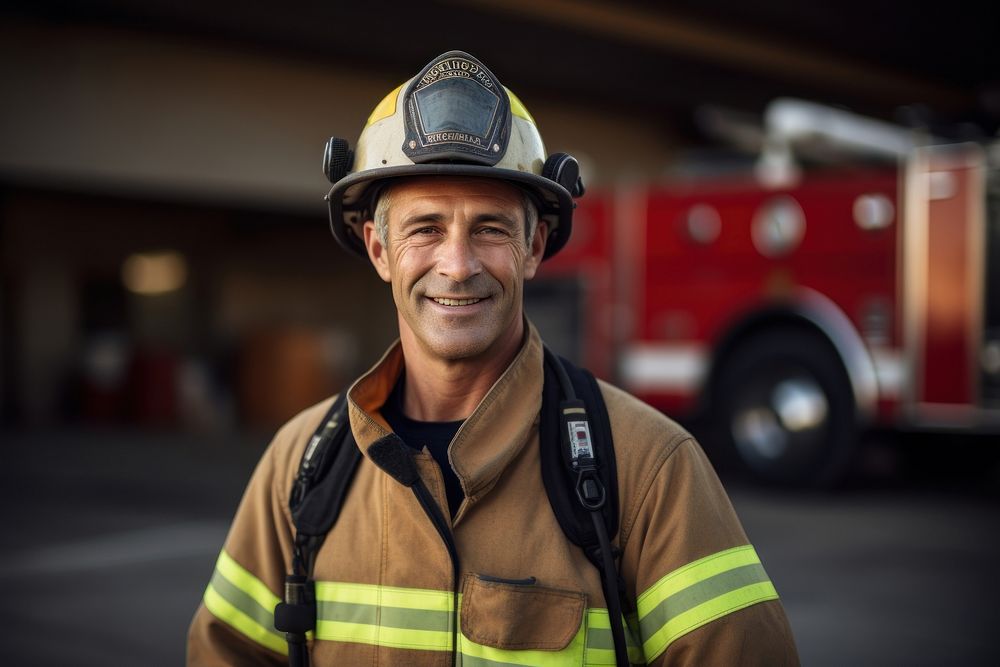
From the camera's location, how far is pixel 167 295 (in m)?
16.4

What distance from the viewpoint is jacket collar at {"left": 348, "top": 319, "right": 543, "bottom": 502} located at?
1.92 metres

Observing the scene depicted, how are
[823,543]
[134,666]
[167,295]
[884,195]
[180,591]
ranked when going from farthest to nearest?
[167,295]
[884,195]
[823,543]
[180,591]
[134,666]

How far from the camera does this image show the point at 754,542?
638cm

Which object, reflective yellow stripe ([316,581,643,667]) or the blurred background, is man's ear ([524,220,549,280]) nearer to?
reflective yellow stripe ([316,581,643,667])

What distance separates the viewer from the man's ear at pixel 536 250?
2.17 m

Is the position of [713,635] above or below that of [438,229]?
below

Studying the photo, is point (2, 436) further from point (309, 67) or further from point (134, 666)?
point (134, 666)

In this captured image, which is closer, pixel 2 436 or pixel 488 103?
pixel 488 103

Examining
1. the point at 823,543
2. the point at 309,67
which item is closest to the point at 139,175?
the point at 309,67

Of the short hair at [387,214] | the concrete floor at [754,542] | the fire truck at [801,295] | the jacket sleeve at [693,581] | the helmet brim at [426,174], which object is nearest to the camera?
the jacket sleeve at [693,581]

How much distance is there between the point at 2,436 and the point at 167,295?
427cm

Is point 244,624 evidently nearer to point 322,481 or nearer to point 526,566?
point 322,481

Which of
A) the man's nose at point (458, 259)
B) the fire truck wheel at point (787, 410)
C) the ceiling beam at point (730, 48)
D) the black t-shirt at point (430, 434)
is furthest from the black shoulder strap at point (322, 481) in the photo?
the ceiling beam at point (730, 48)

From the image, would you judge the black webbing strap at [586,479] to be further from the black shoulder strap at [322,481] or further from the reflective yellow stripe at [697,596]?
the black shoulder strap at [322,481]
